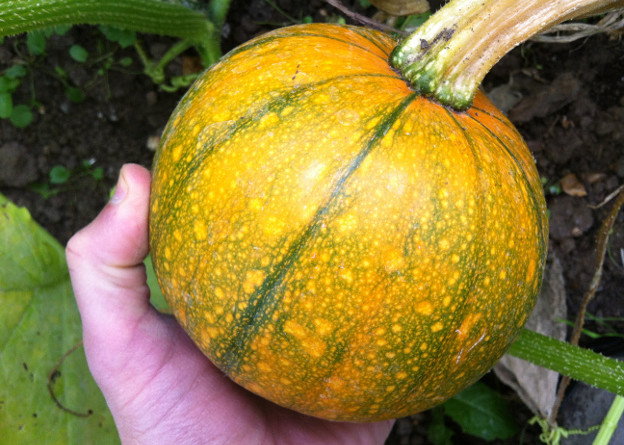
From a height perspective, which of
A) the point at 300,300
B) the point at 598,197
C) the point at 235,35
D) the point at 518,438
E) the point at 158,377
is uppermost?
the point at 300,300

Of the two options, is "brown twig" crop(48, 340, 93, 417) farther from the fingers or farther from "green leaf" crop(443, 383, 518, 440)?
"green leaf" crop(443, 383, 518, 440)

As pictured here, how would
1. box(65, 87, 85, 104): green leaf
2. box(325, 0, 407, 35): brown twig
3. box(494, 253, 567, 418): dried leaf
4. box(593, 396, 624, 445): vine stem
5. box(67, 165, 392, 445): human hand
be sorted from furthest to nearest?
1. box(65, 87, 85, 104): green leaf
2. box(494, 253, 567, 418): dried leaf
3. box(593, 396, 624, 445): vine stem
4. box(67, 165, 392, 445): human hand
5. box(325, 0, 407, 35): brown twig

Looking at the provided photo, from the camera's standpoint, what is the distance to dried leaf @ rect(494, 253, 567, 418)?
2.00 meters

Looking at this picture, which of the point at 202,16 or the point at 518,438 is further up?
the point at 202,16

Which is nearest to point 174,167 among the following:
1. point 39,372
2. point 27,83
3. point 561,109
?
point 39,372

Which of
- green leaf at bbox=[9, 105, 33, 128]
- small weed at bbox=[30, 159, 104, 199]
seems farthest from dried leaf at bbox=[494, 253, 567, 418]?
green leaf at bbox=[9, 105, 33, 128]

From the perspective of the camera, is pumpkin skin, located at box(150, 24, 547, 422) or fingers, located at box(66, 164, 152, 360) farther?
fingers, located at box(66, 164, 152, 360)

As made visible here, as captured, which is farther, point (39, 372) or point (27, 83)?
point (27, 83)

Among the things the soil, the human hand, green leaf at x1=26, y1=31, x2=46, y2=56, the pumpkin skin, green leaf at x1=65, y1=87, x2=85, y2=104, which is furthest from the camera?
green leaf at x1=65, y1=87, x2=85, y2=104

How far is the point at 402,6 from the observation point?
162cm

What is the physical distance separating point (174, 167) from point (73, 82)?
141cm

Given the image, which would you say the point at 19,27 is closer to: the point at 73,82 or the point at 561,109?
the point at 73,82

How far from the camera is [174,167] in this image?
3.96 feet

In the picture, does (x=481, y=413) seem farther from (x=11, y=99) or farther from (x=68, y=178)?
(x=11, y=99)
